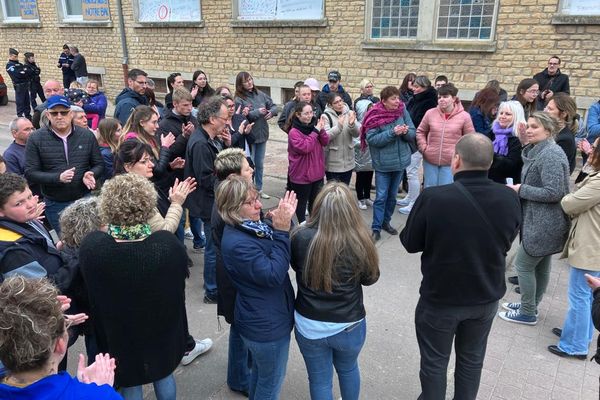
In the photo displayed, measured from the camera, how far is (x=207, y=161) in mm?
4023

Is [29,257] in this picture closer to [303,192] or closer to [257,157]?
[303,192]

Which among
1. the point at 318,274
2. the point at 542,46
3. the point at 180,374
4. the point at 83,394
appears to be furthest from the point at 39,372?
the point at 542,46

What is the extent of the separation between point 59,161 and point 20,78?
11196 millimetres

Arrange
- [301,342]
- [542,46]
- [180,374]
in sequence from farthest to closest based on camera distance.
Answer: [542,46] < [180,374] < [301,342]

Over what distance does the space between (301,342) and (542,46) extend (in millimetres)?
8356

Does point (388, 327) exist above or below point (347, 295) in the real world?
→ below

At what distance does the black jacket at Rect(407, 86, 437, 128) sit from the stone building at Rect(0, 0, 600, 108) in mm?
3276

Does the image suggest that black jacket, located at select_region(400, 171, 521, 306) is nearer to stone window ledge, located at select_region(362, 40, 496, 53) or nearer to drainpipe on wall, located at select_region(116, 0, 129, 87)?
stone window ledge, located at select_region(362, 40, 496, 53)

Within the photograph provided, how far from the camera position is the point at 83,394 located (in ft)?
4.93

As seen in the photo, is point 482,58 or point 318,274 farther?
point 482,58

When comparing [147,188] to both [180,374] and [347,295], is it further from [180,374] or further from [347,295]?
[180,374]

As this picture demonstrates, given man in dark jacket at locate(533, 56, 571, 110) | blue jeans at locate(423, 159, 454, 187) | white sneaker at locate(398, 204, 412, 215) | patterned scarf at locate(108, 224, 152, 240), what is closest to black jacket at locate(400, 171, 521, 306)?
patterned scarf at locate(108, 224, 152, 240)

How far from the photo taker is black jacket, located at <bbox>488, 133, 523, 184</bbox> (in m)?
4.38

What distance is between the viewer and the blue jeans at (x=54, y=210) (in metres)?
4.41
